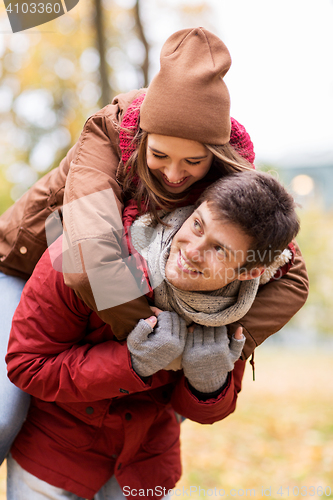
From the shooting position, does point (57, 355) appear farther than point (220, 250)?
Yes

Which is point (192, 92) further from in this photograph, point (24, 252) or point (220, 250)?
point (24, 252)

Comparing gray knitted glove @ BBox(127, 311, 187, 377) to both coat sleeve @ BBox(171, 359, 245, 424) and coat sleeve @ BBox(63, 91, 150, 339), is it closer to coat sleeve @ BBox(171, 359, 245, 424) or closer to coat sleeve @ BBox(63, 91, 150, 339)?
coat sleeve @ BBox(63, 91, 150, 339)

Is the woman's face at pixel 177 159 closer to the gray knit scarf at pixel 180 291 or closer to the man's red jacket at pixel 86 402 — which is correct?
the gray knit scarf at pixel 180 291

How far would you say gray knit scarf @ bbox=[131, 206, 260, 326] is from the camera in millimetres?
1846

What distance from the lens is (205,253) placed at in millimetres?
1734

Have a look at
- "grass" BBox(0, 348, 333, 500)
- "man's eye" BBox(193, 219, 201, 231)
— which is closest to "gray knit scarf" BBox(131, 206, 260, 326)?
"man's eye" BBox(193, 219, 201, 231)

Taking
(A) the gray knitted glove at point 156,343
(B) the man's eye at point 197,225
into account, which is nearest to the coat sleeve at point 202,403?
(A) the gray knitted glove at point 156,343

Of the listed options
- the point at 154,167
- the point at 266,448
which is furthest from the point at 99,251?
the point at 266,448

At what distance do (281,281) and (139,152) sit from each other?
3.21 ft

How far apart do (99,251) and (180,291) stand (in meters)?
0.39

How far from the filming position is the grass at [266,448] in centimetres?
419

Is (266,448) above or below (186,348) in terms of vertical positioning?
below

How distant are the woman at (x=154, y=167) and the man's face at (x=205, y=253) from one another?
21cm

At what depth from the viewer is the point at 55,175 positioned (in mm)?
2463
